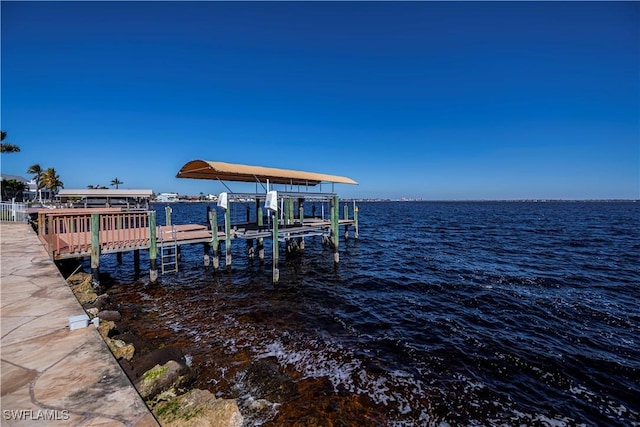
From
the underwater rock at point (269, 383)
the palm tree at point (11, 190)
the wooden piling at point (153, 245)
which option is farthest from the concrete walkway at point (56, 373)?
the palm tree at point (11, 190)

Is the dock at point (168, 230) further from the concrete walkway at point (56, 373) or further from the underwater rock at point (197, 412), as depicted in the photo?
the underwater rock at point (197, 412)

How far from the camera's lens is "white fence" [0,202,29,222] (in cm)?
2217

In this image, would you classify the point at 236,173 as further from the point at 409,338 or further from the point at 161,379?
the point at 409,338

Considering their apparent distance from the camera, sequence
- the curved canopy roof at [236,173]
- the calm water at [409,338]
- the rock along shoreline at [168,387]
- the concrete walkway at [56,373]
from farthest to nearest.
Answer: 1. the curved canopy roof at [236,173]
2. the calm water at [409,338]
3. the rock along shoreline at [168,387]
4. the concrete walkway at [56,373]

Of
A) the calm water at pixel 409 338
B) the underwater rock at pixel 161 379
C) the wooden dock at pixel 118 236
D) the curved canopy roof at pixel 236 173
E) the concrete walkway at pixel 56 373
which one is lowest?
the calm water at pixel 409 338

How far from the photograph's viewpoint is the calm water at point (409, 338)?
6242 mm

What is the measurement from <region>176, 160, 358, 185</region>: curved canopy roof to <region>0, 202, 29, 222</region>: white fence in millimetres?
16189

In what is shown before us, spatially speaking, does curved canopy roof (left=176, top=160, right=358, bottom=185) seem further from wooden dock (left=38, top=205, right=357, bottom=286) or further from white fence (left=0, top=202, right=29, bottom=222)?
white fence (left=0, top=202, right=29, bottom=222)

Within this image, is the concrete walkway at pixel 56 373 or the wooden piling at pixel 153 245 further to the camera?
the wooden piling at pixel 153 245

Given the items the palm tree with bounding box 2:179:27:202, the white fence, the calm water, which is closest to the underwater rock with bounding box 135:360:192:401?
the calm water

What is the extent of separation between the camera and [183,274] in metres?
15.9

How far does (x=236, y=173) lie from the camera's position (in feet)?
46.6

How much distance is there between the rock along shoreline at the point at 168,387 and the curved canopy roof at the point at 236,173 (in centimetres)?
782

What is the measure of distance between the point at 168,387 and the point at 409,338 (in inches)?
273
